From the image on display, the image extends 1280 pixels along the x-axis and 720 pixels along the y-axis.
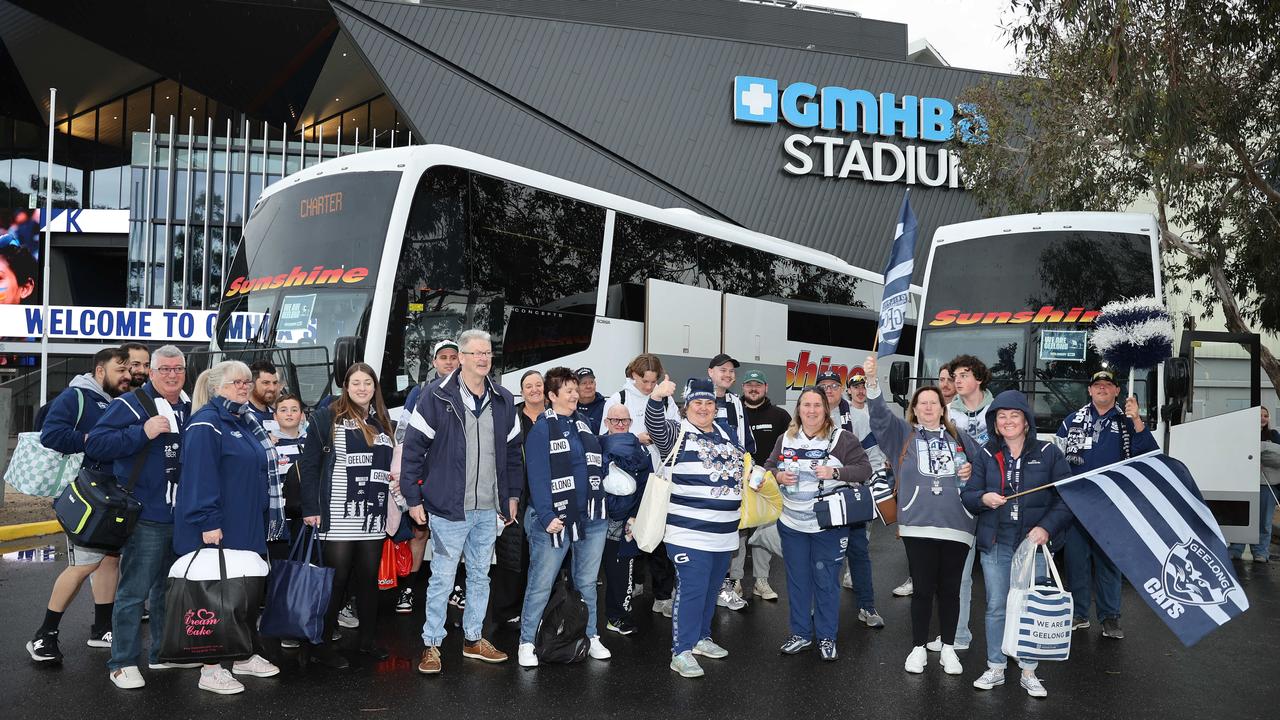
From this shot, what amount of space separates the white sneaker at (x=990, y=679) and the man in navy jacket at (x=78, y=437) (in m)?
5.10

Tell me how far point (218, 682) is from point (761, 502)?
10.8ft

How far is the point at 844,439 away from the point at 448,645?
2914 mm

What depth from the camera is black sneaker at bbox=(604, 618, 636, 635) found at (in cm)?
Result: 725

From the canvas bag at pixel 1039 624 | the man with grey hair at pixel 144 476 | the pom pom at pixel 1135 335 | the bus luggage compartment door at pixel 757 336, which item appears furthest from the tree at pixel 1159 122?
the man with grey hair at pixel 144 476

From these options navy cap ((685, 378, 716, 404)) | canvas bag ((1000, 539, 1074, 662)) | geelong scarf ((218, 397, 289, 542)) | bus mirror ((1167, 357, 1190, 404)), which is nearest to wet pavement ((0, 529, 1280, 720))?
canvas bag ((1000, 539, 1074, 662))

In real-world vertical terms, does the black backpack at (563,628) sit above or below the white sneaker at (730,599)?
above

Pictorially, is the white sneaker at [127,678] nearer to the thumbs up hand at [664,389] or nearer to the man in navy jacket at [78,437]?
the man in navy jacket at [78,437]

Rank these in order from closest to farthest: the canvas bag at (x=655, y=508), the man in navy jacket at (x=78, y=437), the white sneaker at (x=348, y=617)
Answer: the man in navy jacket at (x=78, y=437) → the canvas bag at (x=655, y=508) → the white sneaker at (x=348, y=617)

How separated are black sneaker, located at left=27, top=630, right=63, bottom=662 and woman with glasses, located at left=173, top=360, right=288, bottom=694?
1003mm

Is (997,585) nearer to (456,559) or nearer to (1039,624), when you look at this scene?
(1039,624)

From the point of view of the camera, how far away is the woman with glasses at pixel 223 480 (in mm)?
5324

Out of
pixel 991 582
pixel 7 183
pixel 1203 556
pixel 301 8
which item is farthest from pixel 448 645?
pixel 7 183

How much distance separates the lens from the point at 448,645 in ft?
22.4

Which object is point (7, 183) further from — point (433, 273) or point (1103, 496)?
point (1103, 496)
